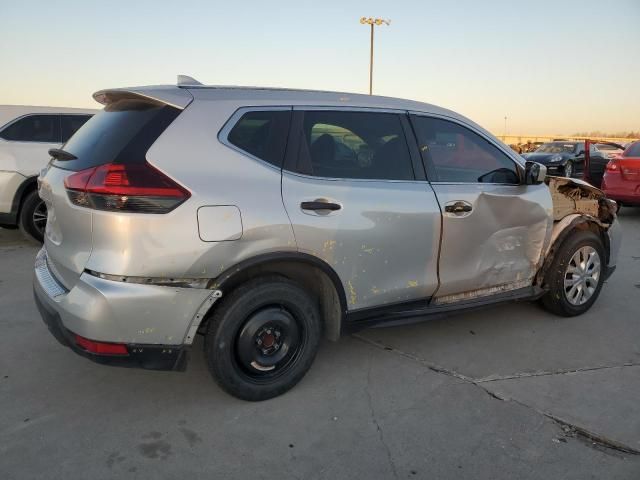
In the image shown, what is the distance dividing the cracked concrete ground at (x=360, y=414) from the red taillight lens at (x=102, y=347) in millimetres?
457

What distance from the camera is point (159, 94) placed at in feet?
9.07

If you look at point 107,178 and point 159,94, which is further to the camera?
point 159,94

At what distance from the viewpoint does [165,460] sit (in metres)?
2.49

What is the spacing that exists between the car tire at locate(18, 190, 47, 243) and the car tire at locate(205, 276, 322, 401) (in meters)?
4.93

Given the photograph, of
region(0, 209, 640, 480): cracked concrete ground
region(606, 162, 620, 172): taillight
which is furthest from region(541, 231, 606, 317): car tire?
region(606, 162, 620, 172): taillight

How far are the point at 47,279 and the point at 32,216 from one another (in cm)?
435

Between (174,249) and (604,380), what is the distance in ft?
9.24

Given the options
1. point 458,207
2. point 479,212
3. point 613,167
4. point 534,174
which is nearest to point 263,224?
point 458,207

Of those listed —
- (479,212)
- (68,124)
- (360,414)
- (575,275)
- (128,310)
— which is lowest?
(360,414)

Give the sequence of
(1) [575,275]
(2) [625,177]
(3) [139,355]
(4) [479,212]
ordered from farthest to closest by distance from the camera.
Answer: (2) [625,177]
(1) [575,275]
(4) [479,212]
(3) [139,355]

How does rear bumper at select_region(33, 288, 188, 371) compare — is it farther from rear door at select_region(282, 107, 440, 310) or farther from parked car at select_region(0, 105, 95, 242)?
parked car at select_region(0, 105, 95, 242)

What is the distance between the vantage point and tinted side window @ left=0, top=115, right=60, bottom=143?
6.71m

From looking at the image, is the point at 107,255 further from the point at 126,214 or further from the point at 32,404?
the point at 32,404

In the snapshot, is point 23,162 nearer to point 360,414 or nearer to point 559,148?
point 360,414
